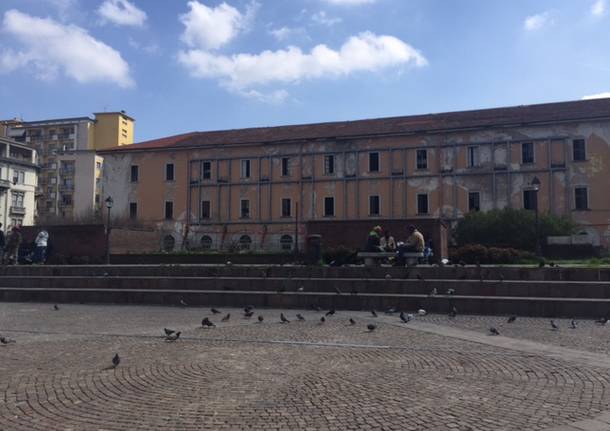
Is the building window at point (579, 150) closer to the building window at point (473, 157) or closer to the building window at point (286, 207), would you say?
the building window at point (473, 157)

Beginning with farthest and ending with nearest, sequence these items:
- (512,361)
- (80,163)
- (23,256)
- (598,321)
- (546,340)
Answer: (80,163) < (23,256) < (598,321) < (546,340) < (512,361)

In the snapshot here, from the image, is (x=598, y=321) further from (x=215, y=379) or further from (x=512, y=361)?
(x=215, y=379)

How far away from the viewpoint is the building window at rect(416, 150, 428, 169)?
160 ft

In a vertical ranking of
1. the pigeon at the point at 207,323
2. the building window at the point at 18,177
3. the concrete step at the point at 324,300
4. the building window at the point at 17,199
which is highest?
the building window at the point at 18,177

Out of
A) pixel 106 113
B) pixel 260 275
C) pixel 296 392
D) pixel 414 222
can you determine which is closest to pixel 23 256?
pixel 260 275

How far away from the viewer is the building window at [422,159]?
160 feet

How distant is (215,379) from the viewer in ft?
20.9

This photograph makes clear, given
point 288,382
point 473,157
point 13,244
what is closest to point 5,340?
point 288,382

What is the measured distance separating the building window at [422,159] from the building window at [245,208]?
53.3 ft

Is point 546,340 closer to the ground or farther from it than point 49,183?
closer to the ground

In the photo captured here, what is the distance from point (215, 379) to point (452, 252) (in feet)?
70.3

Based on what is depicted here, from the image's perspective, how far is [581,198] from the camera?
4425cm

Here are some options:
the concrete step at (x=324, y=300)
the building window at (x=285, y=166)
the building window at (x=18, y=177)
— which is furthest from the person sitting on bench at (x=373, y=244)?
the building window at (x=18, y=177)

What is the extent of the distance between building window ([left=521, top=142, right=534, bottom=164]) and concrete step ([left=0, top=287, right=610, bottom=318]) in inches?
1422
